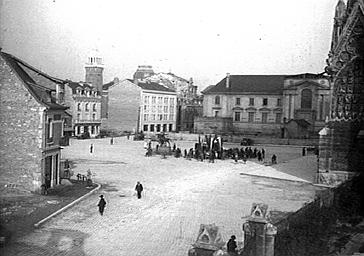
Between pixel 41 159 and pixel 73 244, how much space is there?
10.7 ft

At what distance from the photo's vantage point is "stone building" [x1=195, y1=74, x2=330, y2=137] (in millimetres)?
24453

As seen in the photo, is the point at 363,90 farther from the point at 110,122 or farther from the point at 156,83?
the point at 110,122

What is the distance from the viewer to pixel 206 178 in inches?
495

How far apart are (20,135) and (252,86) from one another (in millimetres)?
18706

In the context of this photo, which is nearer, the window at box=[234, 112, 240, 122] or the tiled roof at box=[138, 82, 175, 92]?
the tiled roof at box=[138, 82, 175, 92]

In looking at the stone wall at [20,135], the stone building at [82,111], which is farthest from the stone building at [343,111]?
the stone wall at [20,135]

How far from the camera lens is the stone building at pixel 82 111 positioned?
1168 cm

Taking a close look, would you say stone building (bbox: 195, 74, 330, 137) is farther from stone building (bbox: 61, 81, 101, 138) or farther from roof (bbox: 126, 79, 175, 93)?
roof (bbox: 126, 79, 175, 93)

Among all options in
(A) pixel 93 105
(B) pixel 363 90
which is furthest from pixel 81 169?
(B) pixel 363 90

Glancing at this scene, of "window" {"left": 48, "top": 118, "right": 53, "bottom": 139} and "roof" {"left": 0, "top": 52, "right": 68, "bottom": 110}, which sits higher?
"roof" {"left": 0, "top": 52, "right": 68, "bottom": 110}

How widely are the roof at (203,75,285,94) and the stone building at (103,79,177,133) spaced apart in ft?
38.7

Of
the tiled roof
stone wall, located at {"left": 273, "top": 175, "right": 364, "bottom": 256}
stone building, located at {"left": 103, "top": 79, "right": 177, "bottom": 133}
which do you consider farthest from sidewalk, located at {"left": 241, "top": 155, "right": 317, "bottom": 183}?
stone wall, located at {"left": 273, "top": 175, "right": 364, "bottom": 256}

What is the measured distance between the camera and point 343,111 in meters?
11.5

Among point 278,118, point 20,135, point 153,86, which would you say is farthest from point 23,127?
point 278,118
